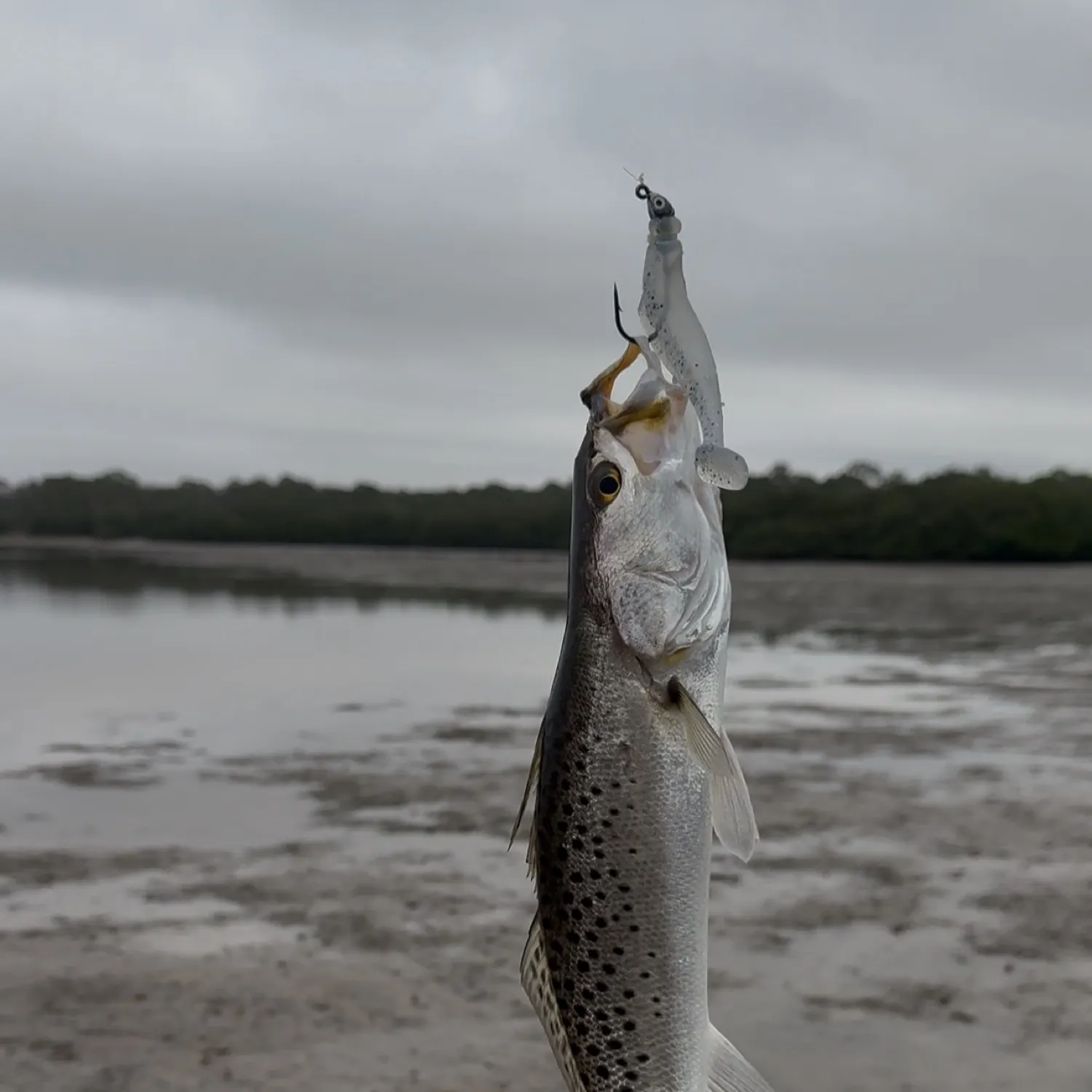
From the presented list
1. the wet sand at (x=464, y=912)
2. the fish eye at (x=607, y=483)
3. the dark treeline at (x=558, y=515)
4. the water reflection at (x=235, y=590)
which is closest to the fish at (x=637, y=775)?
the fish eye at (x=607, y=483)

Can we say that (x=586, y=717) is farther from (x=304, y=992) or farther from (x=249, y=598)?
(x=249, y=598)

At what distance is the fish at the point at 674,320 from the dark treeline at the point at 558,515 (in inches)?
833

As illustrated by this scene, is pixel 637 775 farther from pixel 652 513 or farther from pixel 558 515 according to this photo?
pixel 558 515

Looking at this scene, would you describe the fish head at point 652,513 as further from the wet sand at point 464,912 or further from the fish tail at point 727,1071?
the wet sand at point 464,912

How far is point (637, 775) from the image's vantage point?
2.38 metres

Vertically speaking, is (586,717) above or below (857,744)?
above

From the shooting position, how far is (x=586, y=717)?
2412 mm

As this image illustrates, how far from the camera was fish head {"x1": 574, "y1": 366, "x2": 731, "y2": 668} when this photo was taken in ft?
7.95

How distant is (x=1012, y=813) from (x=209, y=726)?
1112 cm

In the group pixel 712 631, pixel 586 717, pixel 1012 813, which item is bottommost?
pixel 1012 813

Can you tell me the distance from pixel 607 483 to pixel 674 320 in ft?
1.02

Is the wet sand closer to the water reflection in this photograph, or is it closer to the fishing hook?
the fishing hook

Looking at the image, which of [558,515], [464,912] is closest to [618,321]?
[464,912]

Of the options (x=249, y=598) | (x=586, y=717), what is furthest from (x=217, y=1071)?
(x=249, y=598)
